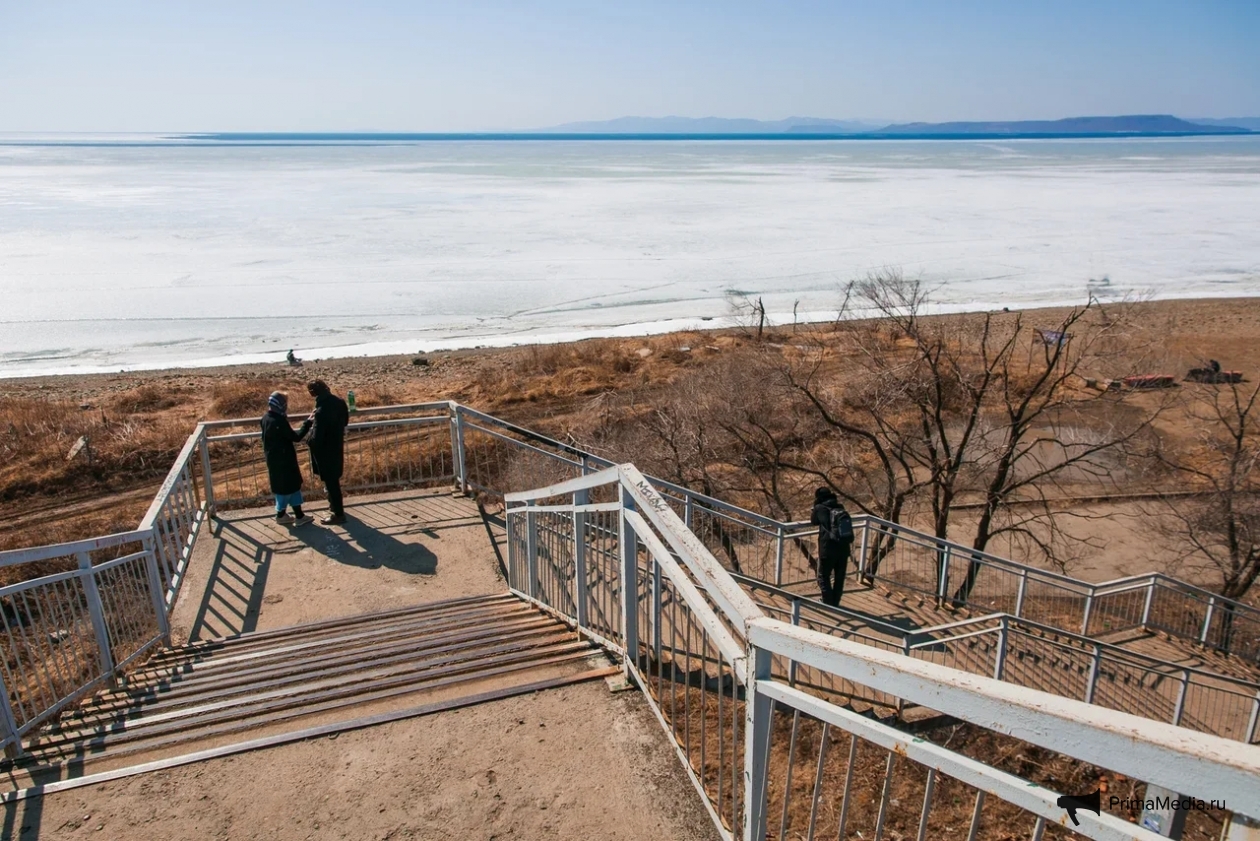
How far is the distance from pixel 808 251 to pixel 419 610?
4486 cm

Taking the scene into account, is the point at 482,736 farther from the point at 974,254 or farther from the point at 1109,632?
→ the point at 974,254

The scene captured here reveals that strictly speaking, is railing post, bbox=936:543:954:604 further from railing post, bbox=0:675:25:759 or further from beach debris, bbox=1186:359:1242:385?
beach debris, bbox=1186:359:1242:385

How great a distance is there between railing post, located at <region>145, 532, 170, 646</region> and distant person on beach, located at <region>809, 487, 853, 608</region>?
6.56 m

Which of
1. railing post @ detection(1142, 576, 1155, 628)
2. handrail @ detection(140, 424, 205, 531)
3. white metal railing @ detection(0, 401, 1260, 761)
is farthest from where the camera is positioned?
railing post @ detection(1142, 576, 1155, 628)

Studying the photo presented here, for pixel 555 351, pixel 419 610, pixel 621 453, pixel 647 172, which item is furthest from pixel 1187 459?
pixel 647 172

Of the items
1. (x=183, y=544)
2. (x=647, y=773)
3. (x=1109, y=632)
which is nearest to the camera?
(x=647, y=773)

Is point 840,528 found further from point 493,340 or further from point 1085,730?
point 493,340

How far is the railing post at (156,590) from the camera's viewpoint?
6.85 m

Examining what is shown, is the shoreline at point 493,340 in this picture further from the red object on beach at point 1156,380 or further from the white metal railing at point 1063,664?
the white metal railing at point 1063,664

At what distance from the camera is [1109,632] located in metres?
12.7

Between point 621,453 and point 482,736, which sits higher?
point 482,736

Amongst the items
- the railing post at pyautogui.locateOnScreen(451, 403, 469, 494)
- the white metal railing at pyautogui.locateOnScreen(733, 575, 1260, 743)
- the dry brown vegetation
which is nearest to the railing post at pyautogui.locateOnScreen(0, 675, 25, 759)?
the white metal railing at pyautogui.locateOnScreen(733, 575, 1260, 743)

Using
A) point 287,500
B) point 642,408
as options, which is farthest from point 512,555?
point 642,408

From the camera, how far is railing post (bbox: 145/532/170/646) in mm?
6852
